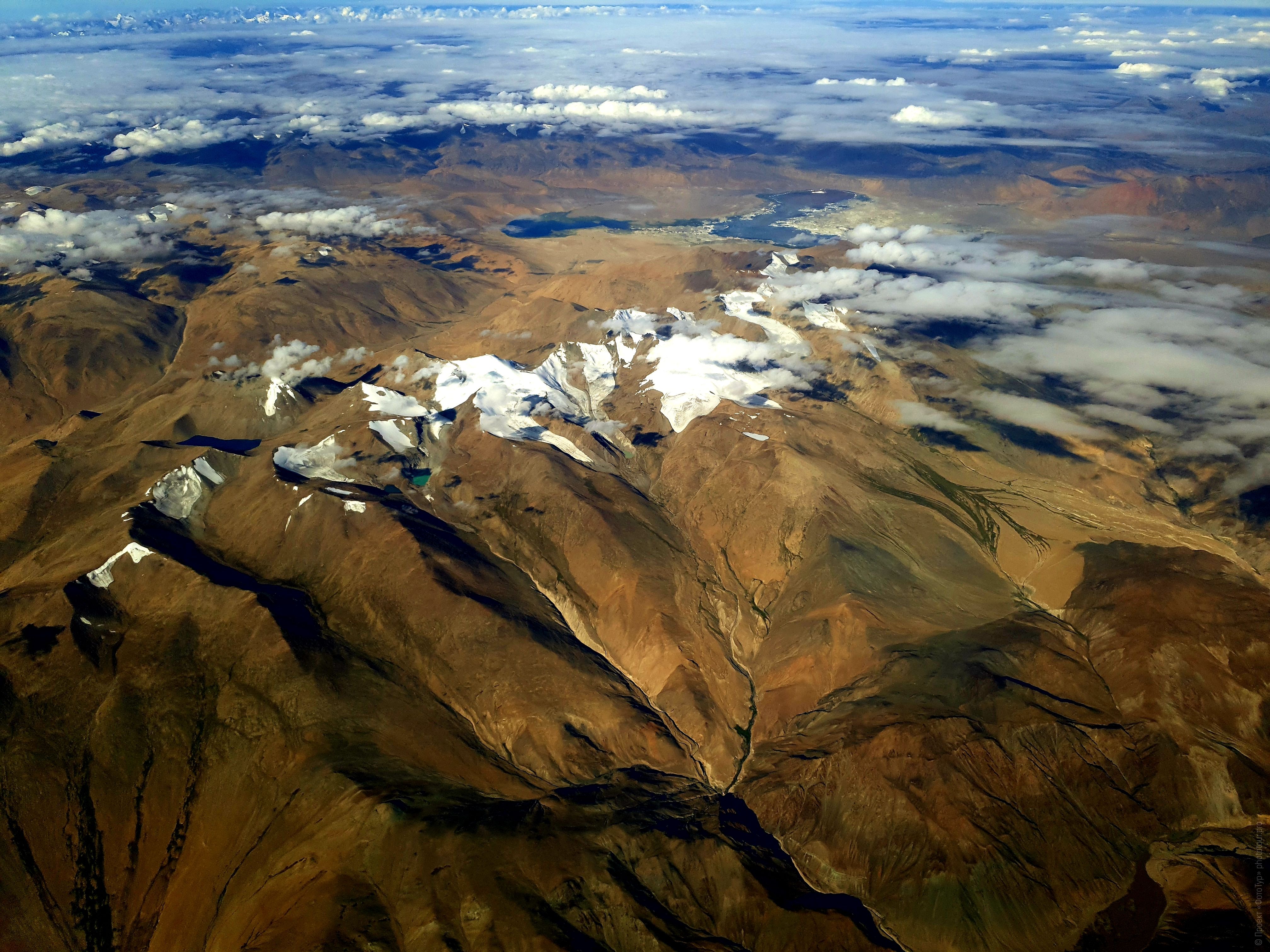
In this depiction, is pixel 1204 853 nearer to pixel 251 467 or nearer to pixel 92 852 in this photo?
pixel 92 852

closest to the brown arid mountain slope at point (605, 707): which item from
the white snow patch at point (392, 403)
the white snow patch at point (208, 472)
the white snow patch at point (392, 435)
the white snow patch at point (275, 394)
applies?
the white snow patch at point (208, 472)

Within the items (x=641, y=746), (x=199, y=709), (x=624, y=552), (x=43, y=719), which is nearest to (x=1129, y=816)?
(x=641, y=746)

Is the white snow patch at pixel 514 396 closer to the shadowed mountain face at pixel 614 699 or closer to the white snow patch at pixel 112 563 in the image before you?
the shadowed mountain face at pixel 614 699

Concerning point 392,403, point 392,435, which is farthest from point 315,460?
point 392,403

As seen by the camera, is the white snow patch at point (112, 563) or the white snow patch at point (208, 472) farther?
the white snow patch at point (208, 472)

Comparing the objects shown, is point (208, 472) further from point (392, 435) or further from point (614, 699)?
point (614, 699)

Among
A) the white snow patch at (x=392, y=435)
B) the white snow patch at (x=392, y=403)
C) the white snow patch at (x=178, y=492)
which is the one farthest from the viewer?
the white snow patch at (x=392, y=403)

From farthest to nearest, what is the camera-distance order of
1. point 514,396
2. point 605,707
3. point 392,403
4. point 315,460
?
point 514,396 < point 392,403 < point 315,460 < point 605,707

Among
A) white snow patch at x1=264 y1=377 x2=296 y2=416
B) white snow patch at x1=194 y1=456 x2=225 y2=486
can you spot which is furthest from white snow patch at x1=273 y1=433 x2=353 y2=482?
white snow patch at x1=264 y1=377 x2=296 y2=416
